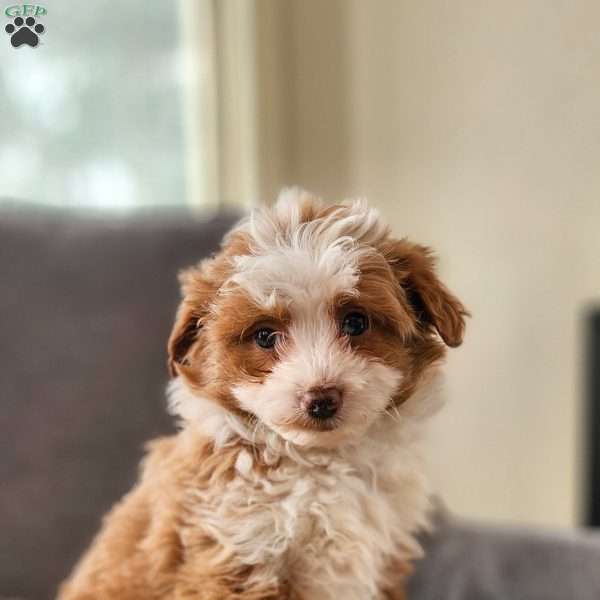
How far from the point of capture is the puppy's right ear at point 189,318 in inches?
26.8

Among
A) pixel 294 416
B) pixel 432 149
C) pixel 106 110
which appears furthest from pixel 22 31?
pixel 432 149

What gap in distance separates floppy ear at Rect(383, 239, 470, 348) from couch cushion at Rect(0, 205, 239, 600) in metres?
0.66

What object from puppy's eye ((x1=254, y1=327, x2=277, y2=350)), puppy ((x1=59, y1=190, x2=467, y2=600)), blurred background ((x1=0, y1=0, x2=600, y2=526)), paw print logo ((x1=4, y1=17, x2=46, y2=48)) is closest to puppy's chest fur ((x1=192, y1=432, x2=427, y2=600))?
puppy ((x1=59, y1=190, x2=467, y2=600))

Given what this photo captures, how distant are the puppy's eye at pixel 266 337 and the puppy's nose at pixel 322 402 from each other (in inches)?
2.1

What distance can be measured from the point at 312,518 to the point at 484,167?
1151mm

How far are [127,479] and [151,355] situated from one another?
0.67 ft

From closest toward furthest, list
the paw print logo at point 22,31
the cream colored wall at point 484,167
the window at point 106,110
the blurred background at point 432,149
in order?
the paw print logo at point 22,31, the window at point 106,110, the blurred background at point 432,149, the cream colored wall at point 484,167

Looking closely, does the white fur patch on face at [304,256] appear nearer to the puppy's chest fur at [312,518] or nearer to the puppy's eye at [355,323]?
the puppy's eye at [355,323]

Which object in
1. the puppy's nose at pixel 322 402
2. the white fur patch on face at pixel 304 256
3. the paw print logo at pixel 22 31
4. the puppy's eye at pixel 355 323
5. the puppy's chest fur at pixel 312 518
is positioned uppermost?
the paw print logo at pixel 22 31

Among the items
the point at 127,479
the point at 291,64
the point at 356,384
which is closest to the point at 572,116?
the point at 291,64

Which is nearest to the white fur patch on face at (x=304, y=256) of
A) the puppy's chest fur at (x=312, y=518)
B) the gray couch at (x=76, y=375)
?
the puppy's chest fur at (x=312, y=518)

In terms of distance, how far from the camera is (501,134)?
1.70m

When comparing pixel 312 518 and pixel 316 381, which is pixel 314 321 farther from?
pixel 312 518

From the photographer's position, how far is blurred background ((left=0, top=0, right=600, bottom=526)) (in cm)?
131
